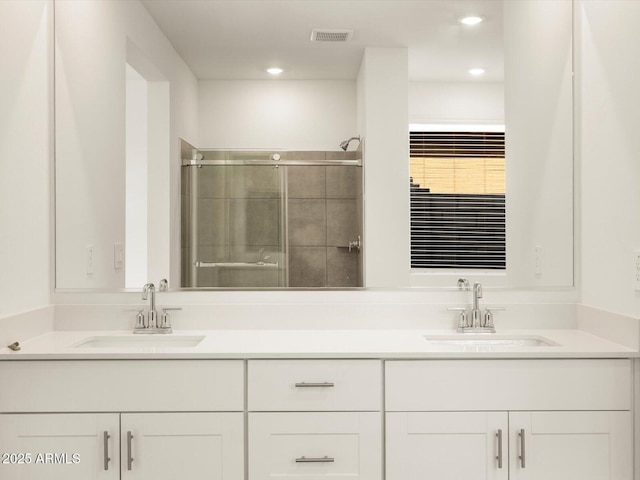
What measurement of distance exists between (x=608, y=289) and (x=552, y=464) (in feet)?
2.03

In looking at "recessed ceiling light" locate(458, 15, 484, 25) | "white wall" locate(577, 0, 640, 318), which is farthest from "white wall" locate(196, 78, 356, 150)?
"white wall" locate(577, 0, 640, 318)

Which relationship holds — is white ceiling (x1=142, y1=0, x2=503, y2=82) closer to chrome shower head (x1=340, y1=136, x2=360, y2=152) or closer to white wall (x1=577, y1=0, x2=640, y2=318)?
chrome shower head (x1=340, y1=136, x2=360, y2=152)

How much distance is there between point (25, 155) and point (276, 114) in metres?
0.87

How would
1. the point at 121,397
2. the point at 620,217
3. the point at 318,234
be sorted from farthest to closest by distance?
the point at 318,234
the point at 620,217
the point at 121,397

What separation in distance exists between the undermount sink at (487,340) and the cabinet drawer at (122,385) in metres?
0.74

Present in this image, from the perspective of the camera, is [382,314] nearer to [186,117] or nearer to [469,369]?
[469,369]

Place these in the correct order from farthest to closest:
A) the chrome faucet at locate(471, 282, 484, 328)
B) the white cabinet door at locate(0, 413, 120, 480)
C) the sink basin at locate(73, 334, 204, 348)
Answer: the chrome faucet at locate(471, 282, 484, 328)
the sink basin at locate(73, 334, 204, 348)
the white cabinet door at locate(0, 413, 120, 480)

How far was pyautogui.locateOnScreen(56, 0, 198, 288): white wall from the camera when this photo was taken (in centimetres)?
217

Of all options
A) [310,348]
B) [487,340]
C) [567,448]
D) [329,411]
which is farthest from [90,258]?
[567,448]

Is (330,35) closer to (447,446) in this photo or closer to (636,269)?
(636,269)

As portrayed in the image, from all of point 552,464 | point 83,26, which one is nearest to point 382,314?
point 552,464

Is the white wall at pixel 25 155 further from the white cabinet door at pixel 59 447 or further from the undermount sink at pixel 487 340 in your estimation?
the undermount sink at pixel 487 340

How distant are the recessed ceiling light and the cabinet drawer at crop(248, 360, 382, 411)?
4.37 ft

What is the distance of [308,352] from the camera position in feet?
5.77
